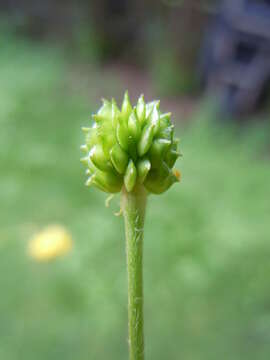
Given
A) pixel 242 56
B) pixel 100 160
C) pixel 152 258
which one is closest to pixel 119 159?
pixel 100 160

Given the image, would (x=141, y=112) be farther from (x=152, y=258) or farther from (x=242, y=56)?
(x=242, y=56)

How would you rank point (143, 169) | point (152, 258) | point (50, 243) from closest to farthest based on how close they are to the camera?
point (143, 169), point (152, 258), point (50, 243)

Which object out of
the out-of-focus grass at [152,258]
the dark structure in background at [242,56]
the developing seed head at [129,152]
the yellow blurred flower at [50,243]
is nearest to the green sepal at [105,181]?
the developing seed head at [129,152]

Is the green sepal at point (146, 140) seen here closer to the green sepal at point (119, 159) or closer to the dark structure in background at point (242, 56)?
the green sepal at point (119, 159)

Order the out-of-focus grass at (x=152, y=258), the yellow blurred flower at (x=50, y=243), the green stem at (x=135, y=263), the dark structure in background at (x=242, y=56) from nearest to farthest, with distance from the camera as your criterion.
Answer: the green stem at (x=135, y=263) → the out-of-focus grass at (x=152, y=258) → the yellow blurred flower at (x=50, y=243) → the dark structure in background at (x=242, y=56)

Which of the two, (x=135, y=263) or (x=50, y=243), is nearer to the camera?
(x=135, y=263)

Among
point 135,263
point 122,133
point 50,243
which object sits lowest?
point 135,263

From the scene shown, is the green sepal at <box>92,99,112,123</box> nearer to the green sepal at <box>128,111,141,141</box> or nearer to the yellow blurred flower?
the green sepal at <box>128,111,141,141</box>
